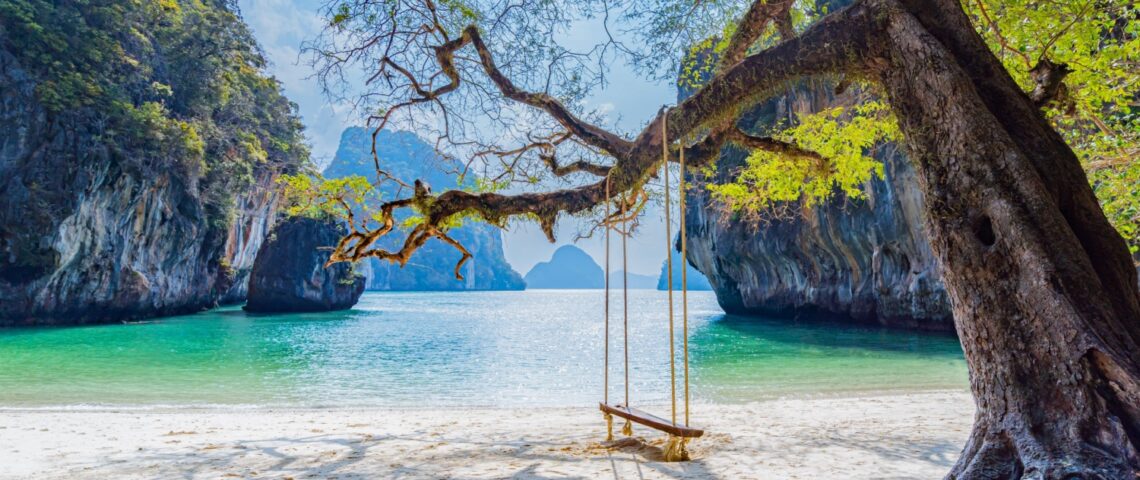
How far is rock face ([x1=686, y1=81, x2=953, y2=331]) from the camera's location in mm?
18203

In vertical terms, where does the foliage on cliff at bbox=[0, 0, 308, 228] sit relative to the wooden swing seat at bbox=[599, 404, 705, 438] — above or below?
above

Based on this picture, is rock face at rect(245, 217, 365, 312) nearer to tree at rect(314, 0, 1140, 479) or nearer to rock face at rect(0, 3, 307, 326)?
rock face at rect(0, 3, 307, 326)

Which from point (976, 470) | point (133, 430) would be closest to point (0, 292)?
point (133, 430)

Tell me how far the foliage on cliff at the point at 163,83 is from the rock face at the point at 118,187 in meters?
0.07

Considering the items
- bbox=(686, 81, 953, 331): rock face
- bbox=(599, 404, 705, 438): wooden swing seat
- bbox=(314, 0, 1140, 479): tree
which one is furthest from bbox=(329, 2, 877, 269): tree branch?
bbox=(686, 81, 953, 331): rock face

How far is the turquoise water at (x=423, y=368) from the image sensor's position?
9.14 metres

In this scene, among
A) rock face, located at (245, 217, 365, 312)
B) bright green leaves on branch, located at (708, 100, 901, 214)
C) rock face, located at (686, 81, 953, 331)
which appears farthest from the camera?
rock face, located at (245, 217, 365, 312)

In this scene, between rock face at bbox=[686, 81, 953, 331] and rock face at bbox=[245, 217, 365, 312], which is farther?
rock face at bbox=[245, 217, 365, 312]

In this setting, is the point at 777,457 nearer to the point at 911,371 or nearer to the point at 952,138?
the point at 952,138

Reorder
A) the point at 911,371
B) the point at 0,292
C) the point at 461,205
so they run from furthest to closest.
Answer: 1. the point at 0,292
2. the point at 911,371
3. the point at 461,205

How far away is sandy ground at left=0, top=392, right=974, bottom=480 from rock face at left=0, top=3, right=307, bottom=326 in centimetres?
1445

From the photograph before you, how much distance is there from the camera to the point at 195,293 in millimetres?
31031

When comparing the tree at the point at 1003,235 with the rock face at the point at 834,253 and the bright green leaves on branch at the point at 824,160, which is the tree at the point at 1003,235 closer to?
the bright green leaves on branch at the point at 824,160

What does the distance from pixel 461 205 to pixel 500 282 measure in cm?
15556
